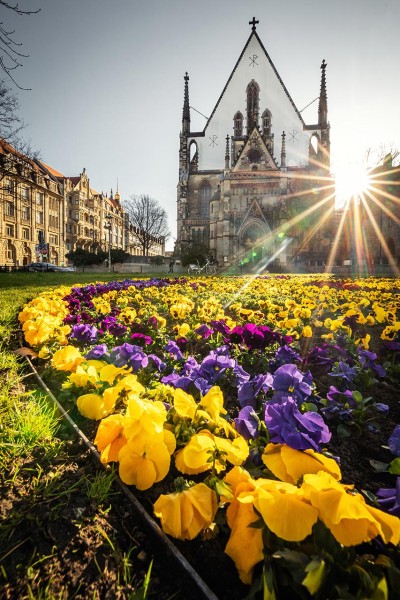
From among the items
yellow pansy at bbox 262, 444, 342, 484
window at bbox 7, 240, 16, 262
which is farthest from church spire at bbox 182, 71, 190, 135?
yellow pansy at bbox 262, 444, 342, 484

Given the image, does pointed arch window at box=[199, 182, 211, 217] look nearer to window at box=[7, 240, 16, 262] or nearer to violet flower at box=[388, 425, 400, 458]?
window at box=[7, 240, 16, 262]

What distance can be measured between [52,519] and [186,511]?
0.52 metres

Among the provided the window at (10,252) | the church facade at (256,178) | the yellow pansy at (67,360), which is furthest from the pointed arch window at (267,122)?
the yellow pansy at (67,360)

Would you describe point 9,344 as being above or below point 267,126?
below

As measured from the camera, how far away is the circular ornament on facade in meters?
39.7

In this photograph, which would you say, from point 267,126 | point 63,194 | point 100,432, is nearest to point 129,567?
point 100,432

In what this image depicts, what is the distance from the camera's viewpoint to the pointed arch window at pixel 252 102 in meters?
42.5

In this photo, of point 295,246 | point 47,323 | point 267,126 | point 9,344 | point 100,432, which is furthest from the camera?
point 267,126

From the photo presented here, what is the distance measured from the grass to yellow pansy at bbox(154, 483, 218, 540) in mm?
116

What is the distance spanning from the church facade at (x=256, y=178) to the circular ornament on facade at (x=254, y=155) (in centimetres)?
12

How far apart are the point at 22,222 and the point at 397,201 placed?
1887 inches

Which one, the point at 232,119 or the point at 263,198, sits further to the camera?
the point at 232,119

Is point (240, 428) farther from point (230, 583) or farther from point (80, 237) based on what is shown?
point (80, 237)

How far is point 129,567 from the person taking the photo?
0.95 meters
